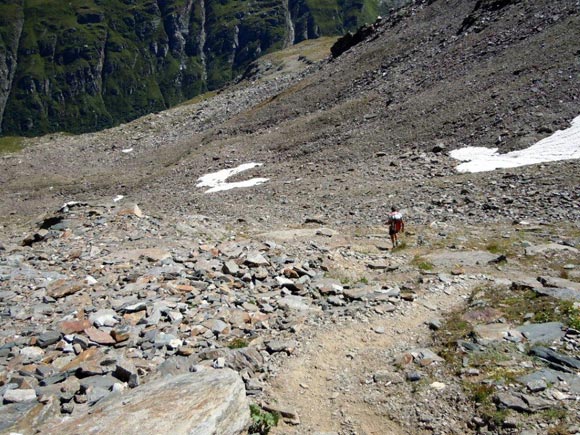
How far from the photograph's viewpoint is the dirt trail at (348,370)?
900 cm

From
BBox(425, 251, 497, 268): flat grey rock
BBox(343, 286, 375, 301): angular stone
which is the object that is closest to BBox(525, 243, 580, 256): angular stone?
BBox(425, 251, 497, 268): flat grey rock

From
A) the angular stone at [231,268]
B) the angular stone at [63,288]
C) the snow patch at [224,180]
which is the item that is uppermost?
the angular stone at [63,288]

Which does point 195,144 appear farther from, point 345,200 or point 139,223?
point 139,223

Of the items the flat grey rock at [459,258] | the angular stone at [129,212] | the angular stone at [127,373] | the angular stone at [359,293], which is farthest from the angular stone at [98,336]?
the angular stone at [129,212]

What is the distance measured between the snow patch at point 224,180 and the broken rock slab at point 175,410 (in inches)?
1151

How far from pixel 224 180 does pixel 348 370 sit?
31.4m

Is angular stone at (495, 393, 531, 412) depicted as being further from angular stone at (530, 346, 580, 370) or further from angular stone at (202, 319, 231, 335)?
angular stone at (202, 319, 231, 335)

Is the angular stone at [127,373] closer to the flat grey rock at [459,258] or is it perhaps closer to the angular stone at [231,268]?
the angular stone at [231,268]

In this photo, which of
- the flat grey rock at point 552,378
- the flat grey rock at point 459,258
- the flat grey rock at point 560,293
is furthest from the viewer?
the flat grey rock at point 459,258

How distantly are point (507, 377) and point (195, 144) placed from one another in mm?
49519

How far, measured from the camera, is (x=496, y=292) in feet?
44.8

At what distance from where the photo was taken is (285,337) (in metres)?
11.7

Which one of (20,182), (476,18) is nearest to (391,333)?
(476,18)

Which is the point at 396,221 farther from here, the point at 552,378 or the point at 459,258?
the point at 552,378
